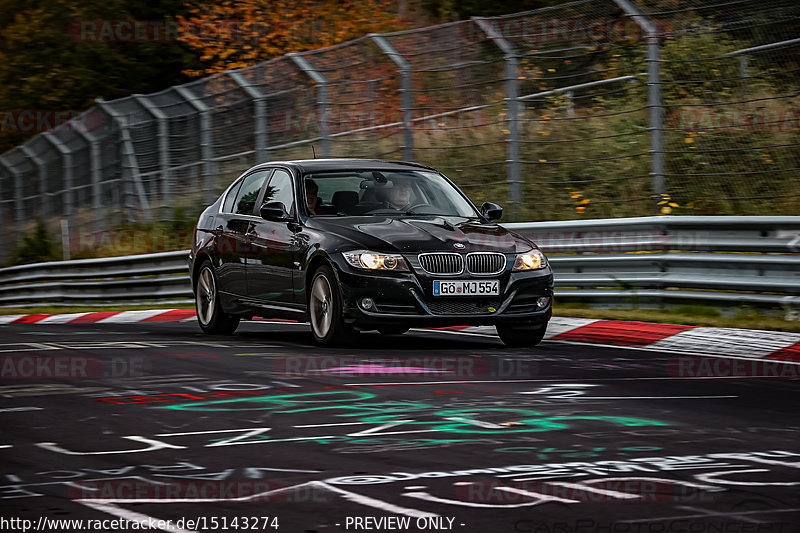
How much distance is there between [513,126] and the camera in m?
15.5

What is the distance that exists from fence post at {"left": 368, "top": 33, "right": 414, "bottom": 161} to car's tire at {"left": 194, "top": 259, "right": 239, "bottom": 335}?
157 inches

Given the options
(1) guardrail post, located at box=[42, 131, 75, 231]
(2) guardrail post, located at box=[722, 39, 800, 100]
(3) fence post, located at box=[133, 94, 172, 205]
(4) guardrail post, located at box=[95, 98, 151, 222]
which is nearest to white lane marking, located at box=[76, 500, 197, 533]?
(2) guardrail post, located at box=[722, 39, 800, 100]

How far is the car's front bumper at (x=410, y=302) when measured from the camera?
1052cm

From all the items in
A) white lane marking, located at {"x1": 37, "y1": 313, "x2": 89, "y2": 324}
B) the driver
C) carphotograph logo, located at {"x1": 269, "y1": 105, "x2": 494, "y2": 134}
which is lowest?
white lane marking, located at {"x1": 37, "y1": 313, "x2": 89, "y2": 324}

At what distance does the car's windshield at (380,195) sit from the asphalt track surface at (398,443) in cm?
155

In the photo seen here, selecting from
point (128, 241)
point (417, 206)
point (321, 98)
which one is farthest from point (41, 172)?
point (417, 206)

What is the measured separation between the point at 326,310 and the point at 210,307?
259 cm

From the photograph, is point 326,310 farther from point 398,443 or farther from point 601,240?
point 398,443

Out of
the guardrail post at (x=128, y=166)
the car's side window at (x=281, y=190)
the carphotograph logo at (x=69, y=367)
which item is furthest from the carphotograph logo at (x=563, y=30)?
the guardrail post at (x=128, y=166)

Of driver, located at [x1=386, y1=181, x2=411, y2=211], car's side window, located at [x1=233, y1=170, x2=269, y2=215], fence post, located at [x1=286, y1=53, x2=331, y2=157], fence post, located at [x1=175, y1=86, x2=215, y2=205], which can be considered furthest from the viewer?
fence post, located at [x1=175, y1=86, x2=215, y2=205]

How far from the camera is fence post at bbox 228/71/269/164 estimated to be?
19438mm

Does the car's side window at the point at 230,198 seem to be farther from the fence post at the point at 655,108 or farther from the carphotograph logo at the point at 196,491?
the carphotograph logo at the point at 196,491

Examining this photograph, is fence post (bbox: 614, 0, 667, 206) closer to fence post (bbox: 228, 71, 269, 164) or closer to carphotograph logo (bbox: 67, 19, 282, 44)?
fence post (bbox: 228, 71, 269, 164)

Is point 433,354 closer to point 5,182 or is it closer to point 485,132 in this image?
point 485,132
